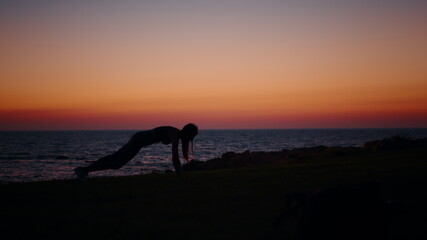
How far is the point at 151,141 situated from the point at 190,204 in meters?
4.02

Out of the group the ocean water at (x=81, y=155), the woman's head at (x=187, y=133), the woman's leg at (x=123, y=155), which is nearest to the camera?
the woman's head at (x=187, y=133)

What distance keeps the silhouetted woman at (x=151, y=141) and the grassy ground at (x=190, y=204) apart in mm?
422

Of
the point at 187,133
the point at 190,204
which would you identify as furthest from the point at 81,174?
the point at 190,204

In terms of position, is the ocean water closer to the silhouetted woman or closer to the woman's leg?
the woman's leg

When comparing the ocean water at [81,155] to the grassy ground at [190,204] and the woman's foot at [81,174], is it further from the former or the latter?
the grassy ground at [190,204]

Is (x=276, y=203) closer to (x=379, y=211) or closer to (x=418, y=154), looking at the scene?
(x=379, y=211)

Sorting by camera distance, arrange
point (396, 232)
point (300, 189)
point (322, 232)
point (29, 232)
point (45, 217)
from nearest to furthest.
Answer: point (322, 232) → point (396, 232) → point (29, 232) → point (45, 217) → point (300, 189)

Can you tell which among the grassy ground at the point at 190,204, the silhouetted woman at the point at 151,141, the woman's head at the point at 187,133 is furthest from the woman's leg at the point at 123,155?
the woman's head at the point at 187,133

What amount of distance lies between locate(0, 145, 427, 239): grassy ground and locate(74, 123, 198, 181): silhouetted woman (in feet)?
1.38

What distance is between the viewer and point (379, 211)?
4449 mm

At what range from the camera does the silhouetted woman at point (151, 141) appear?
1084cm

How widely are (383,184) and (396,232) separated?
3.45 metres

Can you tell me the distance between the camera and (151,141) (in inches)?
441

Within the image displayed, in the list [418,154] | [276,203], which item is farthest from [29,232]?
[418,154]
